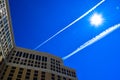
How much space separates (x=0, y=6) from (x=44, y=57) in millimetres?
35581

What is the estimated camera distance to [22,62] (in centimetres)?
7075

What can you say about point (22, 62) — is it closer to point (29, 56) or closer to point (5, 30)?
point (29, 56)

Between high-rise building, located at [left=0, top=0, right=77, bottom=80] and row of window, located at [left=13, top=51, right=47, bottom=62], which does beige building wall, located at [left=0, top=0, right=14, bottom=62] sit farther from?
row of window, located at [left=13, top=51, right=47, bottom=62]

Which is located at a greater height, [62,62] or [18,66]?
[62,62]

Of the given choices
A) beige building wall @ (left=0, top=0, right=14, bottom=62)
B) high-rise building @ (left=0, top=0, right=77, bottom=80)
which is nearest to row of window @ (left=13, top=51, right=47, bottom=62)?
high-rise building @ (left=0, top=0, right=77, bottom=80)

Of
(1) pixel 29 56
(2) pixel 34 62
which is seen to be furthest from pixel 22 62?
(1) pixel 29 56

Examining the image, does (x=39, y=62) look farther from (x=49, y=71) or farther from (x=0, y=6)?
(x=0, y=6)

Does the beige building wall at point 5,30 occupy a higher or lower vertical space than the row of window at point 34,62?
higher

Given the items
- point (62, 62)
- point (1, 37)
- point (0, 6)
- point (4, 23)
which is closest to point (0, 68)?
point (1, 37)

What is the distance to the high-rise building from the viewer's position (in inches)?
2411

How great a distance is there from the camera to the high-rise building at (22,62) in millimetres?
61250

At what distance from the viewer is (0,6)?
54500mm

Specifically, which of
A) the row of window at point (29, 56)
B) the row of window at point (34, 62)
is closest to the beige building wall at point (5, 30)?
the row of window at point (34, 62)

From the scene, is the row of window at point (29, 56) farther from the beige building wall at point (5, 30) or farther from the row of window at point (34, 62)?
the beige building wall at point (5, 30)
